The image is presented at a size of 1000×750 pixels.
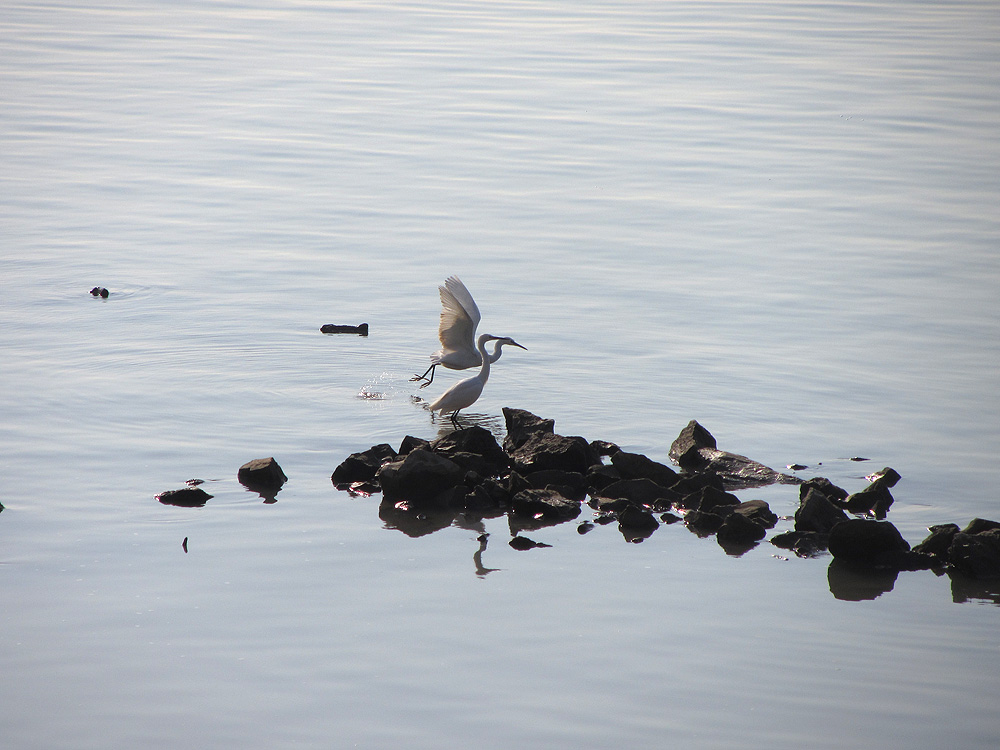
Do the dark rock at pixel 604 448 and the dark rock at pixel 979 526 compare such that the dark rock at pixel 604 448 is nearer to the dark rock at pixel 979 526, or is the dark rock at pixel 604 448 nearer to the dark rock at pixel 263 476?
the dark rock at pixel 263 476

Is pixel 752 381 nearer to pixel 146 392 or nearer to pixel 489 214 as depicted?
pixel 146 392

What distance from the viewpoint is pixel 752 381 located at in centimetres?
1434

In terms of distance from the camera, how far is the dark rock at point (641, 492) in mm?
10828

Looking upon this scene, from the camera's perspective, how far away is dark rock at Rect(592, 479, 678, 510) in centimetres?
1083

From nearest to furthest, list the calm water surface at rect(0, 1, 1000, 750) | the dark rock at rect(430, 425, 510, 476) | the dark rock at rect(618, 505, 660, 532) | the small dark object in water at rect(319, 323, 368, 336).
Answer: the calm water surface at rect(0, 1, 1000, 750) → the dark rock at rect(618, 505, 660, 532) → the dark rock at rect(430, 425, 510, 476) → the small dark object in water at rect(319, 323, 368, 336)

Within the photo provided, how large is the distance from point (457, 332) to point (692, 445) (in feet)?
11.1

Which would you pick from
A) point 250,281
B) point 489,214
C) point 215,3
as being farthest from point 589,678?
point 215,3

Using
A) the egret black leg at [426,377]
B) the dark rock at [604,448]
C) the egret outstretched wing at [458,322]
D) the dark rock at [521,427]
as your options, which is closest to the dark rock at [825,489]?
the dark rock at [604,448]

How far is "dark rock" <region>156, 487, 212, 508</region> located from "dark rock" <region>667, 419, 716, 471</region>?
4443 mm

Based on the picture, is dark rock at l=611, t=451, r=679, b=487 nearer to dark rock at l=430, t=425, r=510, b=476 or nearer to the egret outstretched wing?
dark rock at l=430, t=425, r=510, b=476

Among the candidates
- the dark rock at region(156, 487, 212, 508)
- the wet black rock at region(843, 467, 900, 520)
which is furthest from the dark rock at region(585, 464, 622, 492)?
the dark rock at region(156, 487, 212, 508)

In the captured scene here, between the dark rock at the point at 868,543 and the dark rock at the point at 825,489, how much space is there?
0.97 metres

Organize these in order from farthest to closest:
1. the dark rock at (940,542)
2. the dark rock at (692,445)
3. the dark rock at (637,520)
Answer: the dark rock at (692,445) → the dark rock at (637,520) → the dark rock at (940,542)

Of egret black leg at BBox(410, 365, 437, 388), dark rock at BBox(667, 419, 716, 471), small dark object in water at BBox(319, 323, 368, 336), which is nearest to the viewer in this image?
dark rock at BBox(667, 419, 716, 471)
